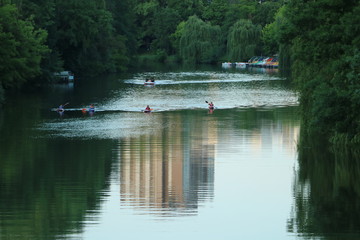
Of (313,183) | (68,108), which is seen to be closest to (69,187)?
(313,183)

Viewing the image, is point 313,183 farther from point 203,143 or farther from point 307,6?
point 203,143

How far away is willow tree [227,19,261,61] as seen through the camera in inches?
4439

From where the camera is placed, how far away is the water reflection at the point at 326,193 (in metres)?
21.2

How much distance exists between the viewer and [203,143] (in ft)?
126

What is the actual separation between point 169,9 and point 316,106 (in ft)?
352

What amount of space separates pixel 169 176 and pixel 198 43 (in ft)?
290

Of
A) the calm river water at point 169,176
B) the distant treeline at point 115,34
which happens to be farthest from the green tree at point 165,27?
the calm river water at point 169,176

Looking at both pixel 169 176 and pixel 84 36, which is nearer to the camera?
pixel 169 176

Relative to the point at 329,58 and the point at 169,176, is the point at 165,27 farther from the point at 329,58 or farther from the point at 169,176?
the point at 169,176

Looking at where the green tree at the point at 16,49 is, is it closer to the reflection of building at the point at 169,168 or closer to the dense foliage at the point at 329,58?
the reflection of building at the point at 169,168

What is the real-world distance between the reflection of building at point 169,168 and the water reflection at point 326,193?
2855 mm

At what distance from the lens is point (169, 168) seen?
31156 millimetres

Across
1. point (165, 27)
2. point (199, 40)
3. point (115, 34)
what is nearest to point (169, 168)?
point (115, 34)

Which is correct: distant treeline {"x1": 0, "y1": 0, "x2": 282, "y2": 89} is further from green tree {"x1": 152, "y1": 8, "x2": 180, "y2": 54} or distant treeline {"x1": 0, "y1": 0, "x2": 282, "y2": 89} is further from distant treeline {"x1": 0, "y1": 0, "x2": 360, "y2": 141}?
distant treeline {"x1": 0, "y1": 0, "x2": 360, "y2": 141}
